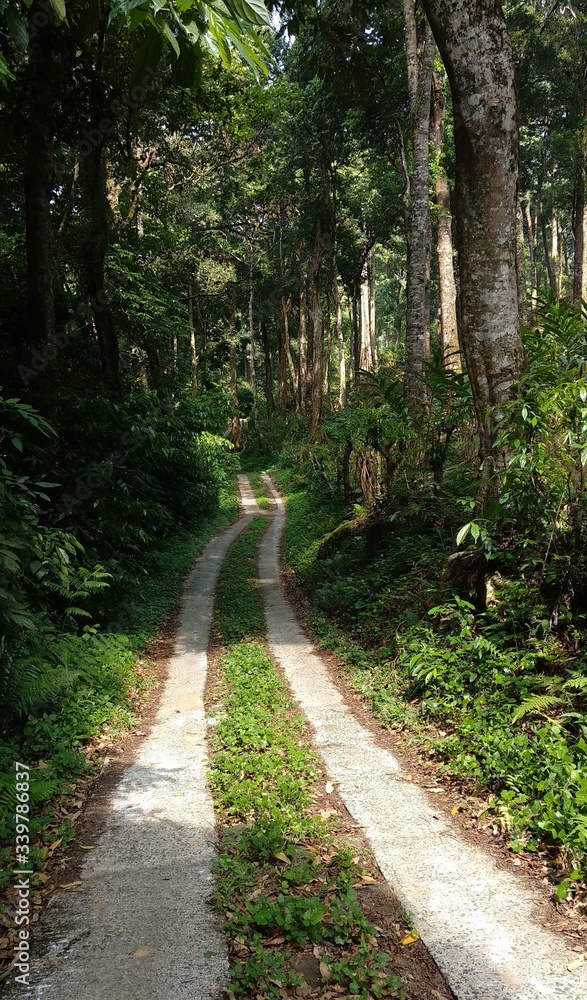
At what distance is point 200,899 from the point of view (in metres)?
3.22

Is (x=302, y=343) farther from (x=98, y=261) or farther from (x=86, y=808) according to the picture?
(x=86, y=808)

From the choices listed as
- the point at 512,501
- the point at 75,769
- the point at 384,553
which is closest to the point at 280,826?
the point at 75,769

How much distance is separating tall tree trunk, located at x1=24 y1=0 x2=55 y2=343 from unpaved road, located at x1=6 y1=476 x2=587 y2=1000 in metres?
5.33

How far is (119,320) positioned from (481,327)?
9.74 m

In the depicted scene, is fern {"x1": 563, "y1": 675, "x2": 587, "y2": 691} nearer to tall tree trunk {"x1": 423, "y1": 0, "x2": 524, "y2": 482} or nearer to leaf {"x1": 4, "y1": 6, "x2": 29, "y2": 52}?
tall tree trunk {"x1": 423, "y1": 0, "x2": 524, "y2": 482}

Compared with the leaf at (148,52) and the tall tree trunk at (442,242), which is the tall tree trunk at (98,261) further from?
the leaf at (148,52)

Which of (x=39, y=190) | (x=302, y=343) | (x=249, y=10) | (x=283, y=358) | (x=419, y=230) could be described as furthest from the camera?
(x=283, y=358)

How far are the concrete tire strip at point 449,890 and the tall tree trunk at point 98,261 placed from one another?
7.33m

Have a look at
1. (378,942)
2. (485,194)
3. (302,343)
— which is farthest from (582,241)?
(378,942)

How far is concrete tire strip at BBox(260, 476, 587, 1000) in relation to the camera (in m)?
2.68

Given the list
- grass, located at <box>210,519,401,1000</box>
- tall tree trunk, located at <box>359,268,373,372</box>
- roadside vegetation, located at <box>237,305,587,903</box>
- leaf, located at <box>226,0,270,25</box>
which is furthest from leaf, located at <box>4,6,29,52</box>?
tall tree trunk, located at <box>359,268,373,372</box>

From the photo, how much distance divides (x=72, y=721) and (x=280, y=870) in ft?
8.65

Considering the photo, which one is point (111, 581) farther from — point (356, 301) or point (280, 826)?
point (356, 301)

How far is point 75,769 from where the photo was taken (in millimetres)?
4703
